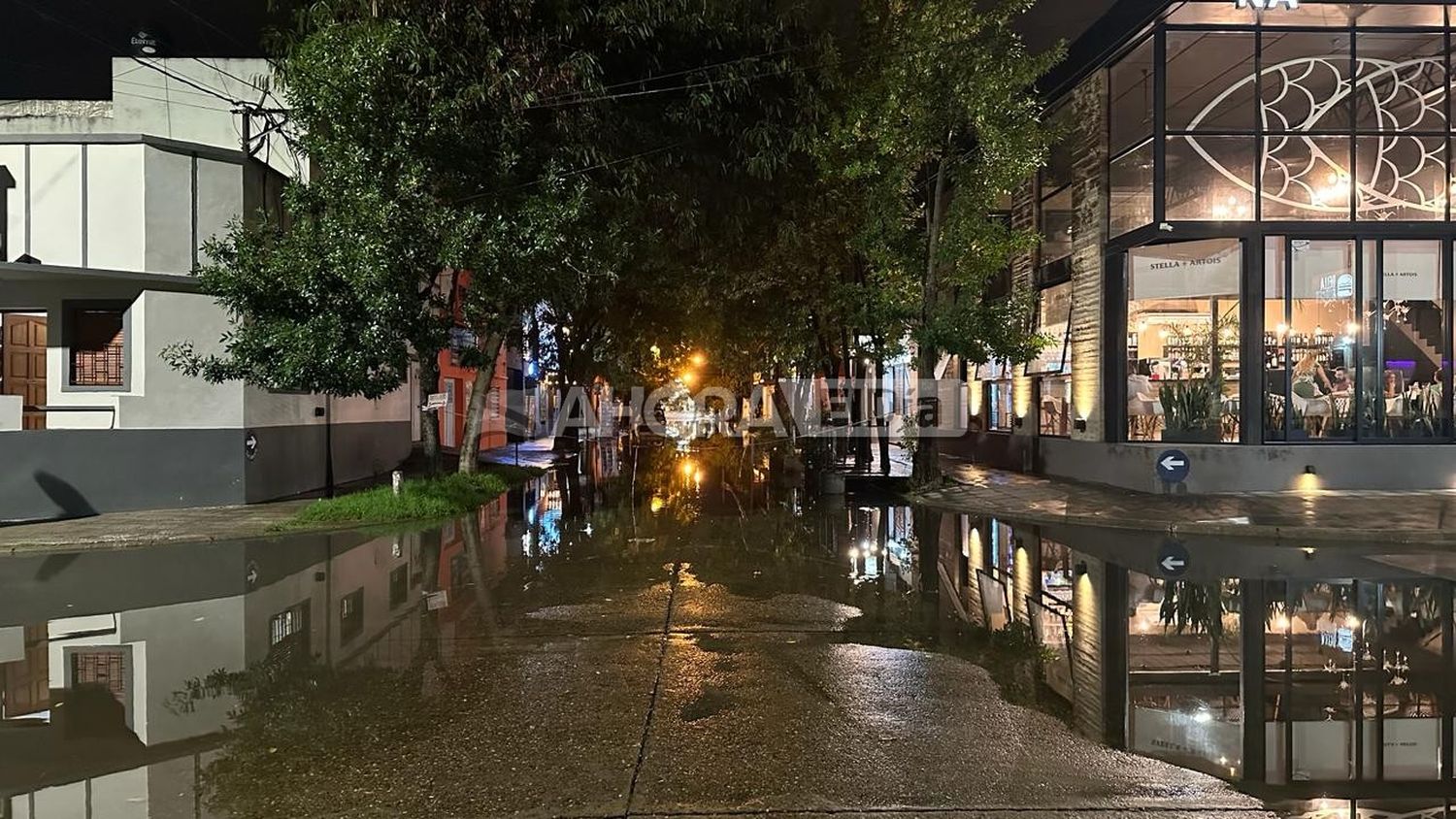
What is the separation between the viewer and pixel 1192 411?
17.8 metres

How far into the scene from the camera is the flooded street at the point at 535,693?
4.66 m

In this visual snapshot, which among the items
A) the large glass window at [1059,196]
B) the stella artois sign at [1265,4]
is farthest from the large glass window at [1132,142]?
the stella artois sign at [1265,4]

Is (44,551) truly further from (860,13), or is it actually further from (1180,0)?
(1180,0)

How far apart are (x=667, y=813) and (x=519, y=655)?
3.13m

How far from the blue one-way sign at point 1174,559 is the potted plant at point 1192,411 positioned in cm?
545

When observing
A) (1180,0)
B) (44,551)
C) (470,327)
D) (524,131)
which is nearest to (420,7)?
(524,131)

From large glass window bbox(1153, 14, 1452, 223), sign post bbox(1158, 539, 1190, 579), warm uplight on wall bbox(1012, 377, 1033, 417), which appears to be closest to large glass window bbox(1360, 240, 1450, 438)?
large glass window bbox(1153, 14, 1452, 223)

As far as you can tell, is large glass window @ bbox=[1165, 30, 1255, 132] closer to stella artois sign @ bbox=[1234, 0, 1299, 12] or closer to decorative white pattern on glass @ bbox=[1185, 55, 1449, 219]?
decorative white pattern on glass @ bbox=[1185, 55, 1449, 219]

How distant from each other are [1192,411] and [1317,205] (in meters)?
4.66

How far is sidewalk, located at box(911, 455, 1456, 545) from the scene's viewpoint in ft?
42.8

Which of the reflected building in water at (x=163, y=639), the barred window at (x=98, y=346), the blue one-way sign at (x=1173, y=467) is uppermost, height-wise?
the barred window at (x=98, y=346)

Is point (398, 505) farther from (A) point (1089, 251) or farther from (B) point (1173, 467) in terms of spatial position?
(A) point (1089, 251)

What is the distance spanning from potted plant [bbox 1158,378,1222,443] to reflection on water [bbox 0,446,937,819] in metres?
6.52

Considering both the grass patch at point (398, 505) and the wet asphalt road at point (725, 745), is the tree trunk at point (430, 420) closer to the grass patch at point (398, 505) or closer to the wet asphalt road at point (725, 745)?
the grass patch at point (398, 505)
